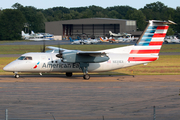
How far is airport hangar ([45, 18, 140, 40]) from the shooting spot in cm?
14050

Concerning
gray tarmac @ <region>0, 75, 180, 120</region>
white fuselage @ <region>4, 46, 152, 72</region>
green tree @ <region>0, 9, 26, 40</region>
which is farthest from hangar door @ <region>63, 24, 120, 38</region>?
gray tarmac @ <region>0, 75, 180, 120</region>

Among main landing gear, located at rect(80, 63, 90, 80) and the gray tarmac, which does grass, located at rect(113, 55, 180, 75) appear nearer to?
the gray tarmac

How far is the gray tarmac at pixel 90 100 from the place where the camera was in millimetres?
12469

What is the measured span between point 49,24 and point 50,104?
443 ft

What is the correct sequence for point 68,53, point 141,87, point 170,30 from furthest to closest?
point 170,30 → point 68,53 → point 141,87

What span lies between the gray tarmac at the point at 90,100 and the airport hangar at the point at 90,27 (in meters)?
120

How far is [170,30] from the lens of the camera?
454 feet

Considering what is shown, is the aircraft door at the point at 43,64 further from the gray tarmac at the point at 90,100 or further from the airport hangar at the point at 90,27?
the airport hangar at the point at 90,27

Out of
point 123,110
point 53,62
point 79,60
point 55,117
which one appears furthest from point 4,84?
point 123,110

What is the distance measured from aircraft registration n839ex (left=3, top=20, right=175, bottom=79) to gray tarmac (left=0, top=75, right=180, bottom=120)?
2.24m

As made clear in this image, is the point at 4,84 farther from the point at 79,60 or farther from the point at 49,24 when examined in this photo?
the point at 49,24

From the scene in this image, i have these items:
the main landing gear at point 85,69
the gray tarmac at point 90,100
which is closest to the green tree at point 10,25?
→ the main landing gear at point 85,69

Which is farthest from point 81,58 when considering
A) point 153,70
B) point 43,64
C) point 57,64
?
point 153,70

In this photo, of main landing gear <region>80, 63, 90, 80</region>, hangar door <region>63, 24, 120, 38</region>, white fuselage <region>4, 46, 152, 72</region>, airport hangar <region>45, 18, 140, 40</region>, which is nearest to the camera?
white fuselage <region>4, 46, 152, 72</region>
